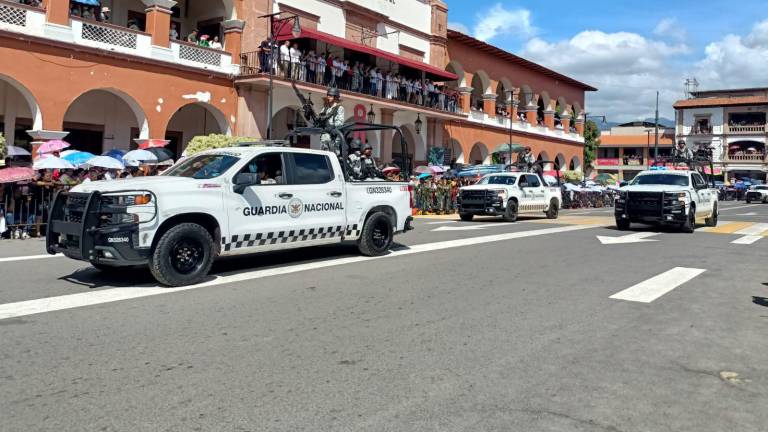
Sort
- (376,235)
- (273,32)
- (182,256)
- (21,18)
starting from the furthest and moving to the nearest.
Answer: (273,32)
(21,18)
(376,235)
(182,256)

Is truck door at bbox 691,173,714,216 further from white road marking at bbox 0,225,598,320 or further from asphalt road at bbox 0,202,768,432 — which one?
white road marking at bbox 0,225,598,320

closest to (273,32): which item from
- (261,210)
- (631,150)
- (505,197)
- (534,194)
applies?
(505,197)

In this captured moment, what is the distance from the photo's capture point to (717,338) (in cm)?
581

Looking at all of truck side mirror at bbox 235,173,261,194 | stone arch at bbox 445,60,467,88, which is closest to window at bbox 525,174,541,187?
stone arch at bbox 445,60,467,88

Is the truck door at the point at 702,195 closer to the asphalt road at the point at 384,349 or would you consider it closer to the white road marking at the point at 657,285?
the white road marking at the point at 657,285

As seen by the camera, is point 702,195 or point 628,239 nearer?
point 628,239

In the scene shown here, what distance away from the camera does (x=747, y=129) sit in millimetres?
69312

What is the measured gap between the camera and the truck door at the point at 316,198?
9195mm

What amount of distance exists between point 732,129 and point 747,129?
4.94 ft

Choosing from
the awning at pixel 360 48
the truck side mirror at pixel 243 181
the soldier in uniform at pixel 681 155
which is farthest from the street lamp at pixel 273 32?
the soldier in uniform at pixel 681 155

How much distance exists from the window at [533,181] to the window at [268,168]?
47.4 feet

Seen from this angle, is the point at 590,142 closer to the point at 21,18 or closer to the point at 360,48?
the point at 360,48

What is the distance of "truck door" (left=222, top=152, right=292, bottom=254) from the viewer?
27.3 ft

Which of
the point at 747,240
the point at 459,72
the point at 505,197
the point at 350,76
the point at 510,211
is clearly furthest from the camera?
the point at 459,72
